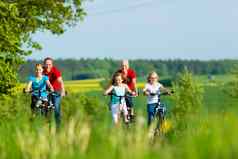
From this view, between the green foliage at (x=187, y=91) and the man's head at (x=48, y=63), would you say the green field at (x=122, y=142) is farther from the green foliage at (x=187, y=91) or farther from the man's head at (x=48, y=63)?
the green foliage at (x=187, y=91)

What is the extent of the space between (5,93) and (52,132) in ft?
96.0

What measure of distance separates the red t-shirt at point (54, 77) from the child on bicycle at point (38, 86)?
0.17 meters

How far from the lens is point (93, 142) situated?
6309 mm

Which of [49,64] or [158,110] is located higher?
[49,64]

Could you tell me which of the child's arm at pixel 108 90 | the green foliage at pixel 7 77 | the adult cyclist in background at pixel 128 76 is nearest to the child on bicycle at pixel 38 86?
the child's arm at pixel 108 90

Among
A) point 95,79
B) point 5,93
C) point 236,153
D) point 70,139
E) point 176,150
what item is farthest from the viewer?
point 95,79

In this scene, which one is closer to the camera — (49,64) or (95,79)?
(49,64)

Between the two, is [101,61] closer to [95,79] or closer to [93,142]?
[95,79]

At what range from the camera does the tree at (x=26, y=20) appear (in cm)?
3416

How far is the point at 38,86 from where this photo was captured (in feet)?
59.4

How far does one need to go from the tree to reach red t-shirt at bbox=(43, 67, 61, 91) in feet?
52.0

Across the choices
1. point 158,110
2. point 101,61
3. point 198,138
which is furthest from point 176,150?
point 101,61

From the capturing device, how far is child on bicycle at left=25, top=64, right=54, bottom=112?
58.7 ft

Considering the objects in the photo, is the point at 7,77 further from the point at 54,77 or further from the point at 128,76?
the point at 128,76
